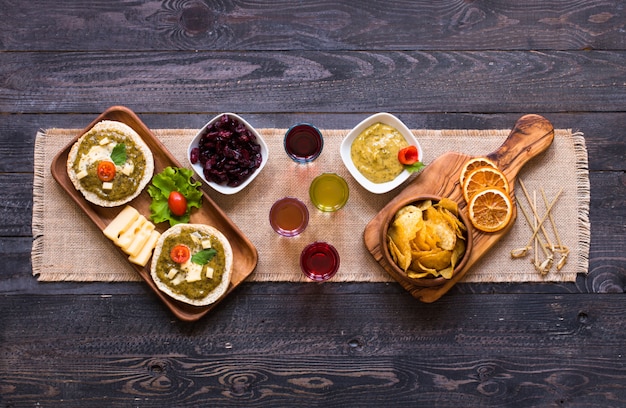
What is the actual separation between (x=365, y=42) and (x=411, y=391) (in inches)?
92.1

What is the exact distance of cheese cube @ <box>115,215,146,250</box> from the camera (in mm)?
3545

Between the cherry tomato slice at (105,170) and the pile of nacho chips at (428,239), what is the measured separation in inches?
69.2

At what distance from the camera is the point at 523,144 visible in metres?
3.74

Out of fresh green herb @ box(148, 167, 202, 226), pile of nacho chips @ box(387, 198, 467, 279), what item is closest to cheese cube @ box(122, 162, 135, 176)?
fresh green herb @ box(148, 167, 202, 226)

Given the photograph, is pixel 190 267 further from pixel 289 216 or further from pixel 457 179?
pixel 457 179

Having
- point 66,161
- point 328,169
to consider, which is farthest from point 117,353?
point 328,169

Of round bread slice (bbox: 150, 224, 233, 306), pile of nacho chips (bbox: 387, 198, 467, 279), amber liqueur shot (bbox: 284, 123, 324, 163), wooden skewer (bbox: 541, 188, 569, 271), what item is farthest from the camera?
wooden skewer (bbox: 541, 188, 569, 271)

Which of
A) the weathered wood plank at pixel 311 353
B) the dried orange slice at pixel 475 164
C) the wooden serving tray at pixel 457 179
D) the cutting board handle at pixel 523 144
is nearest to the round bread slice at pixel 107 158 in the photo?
the weathered wood plank at pixel 311 353

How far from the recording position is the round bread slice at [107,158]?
11.7ft

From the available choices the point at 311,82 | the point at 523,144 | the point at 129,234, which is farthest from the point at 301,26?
the point at 129,234

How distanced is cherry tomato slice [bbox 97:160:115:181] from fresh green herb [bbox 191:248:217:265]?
72 cm

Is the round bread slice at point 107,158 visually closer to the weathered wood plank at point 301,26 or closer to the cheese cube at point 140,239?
the cheese cube at point 140,239

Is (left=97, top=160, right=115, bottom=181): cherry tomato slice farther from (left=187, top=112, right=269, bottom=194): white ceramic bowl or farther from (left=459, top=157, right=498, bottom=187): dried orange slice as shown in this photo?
(left=459, top=157, right=498, bottom=187): dried orange slice

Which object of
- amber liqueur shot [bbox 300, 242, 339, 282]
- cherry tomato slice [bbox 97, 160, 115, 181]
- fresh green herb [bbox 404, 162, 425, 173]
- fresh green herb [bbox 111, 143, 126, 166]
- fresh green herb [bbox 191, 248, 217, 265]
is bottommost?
fresh green herb [bbox 191, 248, 217, 265]
